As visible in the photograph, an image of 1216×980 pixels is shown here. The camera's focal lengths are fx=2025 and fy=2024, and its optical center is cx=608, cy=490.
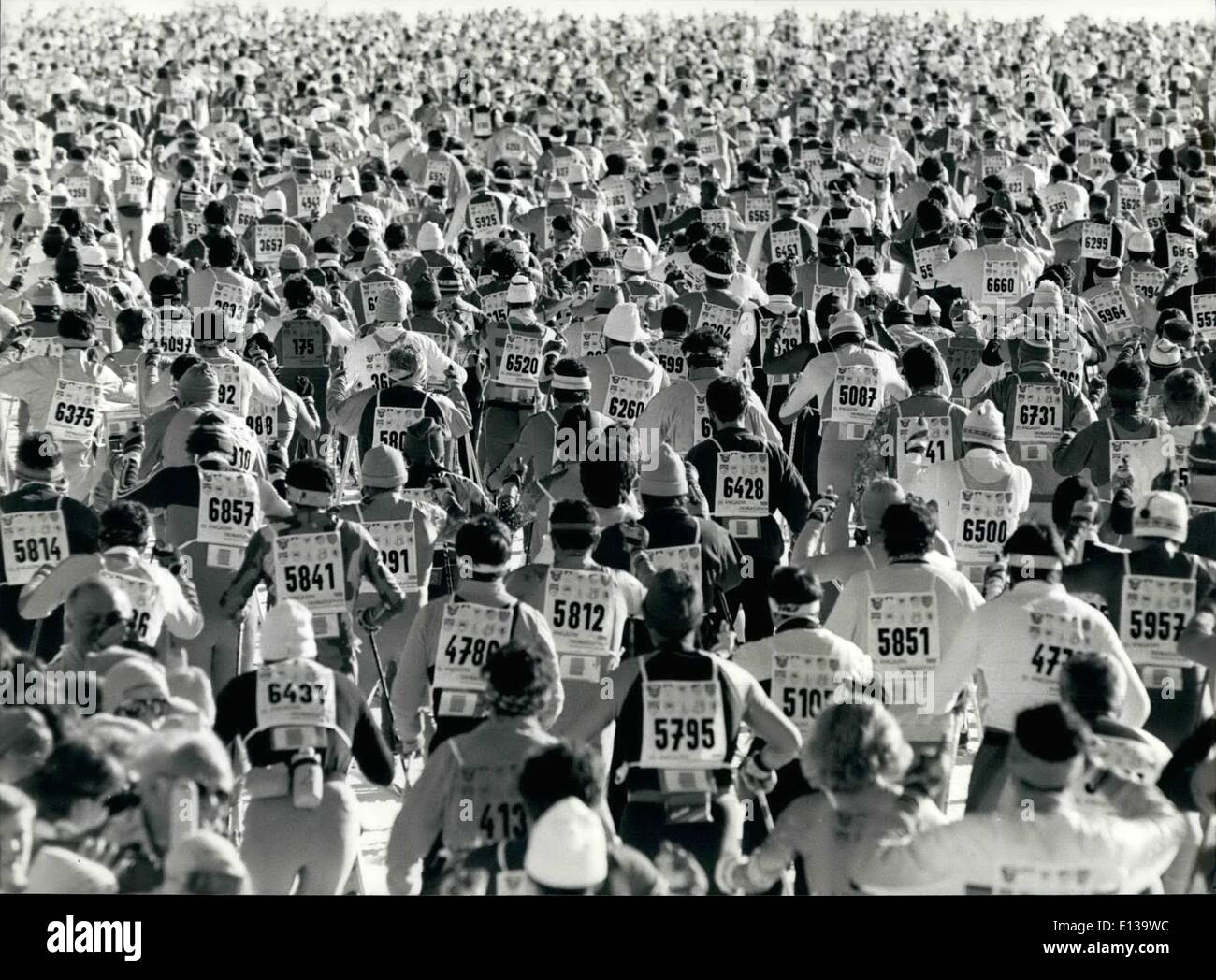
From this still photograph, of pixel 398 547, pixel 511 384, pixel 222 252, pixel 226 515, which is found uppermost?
pixel 222 252

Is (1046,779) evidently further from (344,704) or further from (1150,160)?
(1150,160)

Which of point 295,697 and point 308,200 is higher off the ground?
point 308,200

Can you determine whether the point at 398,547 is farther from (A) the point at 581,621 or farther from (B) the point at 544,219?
(B) the point at 544,219

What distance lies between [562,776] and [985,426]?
4082mm

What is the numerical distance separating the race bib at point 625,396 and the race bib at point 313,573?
10.7 ft

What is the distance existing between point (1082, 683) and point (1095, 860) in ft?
2.21

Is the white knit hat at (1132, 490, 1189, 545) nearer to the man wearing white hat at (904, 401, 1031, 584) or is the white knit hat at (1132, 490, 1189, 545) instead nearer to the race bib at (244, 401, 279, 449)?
the man wearing white hat at (904, 401, 1031, 584)

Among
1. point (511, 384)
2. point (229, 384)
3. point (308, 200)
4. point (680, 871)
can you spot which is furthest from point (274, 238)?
point (680, 871)

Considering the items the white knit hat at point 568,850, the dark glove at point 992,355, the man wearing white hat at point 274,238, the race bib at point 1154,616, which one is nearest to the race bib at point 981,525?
the race bib at point 1154,616

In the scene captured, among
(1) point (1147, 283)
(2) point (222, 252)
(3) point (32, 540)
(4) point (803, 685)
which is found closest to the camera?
(4) point (803, 685)

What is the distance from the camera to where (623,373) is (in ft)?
35.7

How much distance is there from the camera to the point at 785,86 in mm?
39156

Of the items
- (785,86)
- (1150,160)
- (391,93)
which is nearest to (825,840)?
(1150,160)

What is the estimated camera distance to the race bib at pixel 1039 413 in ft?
33.3
